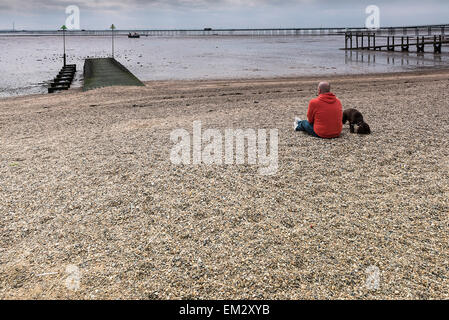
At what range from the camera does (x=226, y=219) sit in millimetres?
4137

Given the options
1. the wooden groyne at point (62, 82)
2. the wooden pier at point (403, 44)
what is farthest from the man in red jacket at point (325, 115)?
the wooden pier at point (403, 44)

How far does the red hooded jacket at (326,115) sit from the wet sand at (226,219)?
402mm

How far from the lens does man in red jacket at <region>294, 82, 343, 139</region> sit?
22.3 feet

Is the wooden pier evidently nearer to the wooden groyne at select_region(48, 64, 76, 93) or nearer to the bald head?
the wooden groyne at select_region(48, 64, 76, 93)

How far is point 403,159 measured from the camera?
6008mm

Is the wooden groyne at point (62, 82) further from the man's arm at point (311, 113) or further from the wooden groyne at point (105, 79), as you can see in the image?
the man's arm at point (311, 113)

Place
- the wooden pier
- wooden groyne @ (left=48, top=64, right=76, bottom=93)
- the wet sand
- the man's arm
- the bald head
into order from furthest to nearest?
the wooden pier < wooden groyne @ (left=48, top=64, right=76, bottom=93) < the man's arm < the bald head < the wet sand

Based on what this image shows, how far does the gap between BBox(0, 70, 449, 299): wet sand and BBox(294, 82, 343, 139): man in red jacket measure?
37 cm

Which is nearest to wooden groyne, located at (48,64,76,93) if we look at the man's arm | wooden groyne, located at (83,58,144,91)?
wooden groyne, located at (83,58,144,91)

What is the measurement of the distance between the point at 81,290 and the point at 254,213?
210 cm

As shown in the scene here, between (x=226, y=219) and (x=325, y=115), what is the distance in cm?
391

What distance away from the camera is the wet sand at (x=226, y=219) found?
309 centimetres

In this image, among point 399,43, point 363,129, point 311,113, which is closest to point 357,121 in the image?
point 363,129
